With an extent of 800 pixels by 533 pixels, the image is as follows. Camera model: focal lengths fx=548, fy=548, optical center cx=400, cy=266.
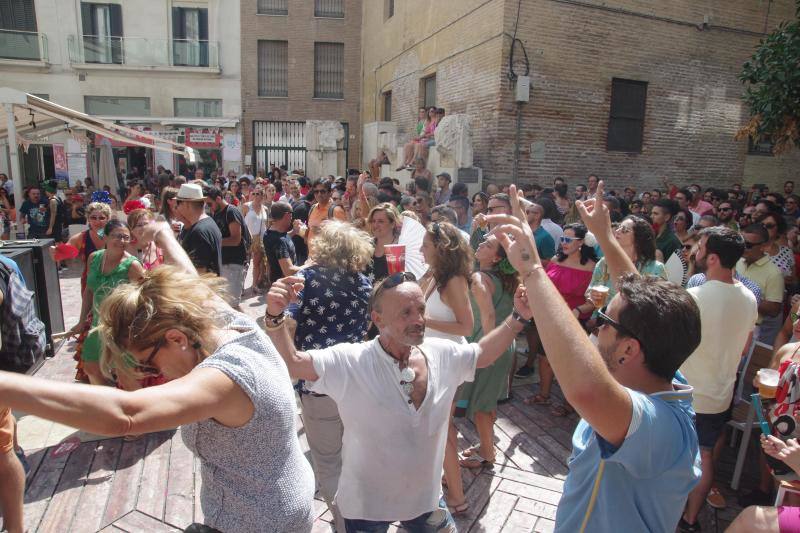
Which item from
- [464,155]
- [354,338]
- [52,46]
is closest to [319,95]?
[52,46]

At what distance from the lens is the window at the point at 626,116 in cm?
1291

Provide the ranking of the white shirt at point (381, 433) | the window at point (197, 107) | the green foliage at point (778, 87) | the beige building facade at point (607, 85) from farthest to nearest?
1. the window at point (197, 107)
2. the beige building facade at point (607, 85)
3. the green foliage at point (778, 87)
4. the white shirt at point (381, 433)

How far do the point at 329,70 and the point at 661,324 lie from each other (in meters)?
24.9

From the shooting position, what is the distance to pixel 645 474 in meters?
1.46

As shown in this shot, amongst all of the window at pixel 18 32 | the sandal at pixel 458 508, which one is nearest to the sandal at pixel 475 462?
the sandal at pixel 458 508

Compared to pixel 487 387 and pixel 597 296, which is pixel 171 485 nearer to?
pixel 487 387

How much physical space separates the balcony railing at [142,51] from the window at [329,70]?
14.3ft

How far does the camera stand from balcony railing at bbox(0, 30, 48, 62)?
75.1 ft

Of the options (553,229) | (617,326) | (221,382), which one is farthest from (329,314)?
→ (553,229)

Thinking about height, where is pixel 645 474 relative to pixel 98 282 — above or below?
above

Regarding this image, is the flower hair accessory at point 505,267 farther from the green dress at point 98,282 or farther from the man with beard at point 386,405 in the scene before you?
the green dress at point 98,282

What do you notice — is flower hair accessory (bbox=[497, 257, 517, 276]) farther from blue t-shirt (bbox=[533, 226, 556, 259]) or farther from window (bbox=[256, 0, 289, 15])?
window (bbox=[256, 0, 289, 15])

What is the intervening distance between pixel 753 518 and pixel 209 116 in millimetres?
25497

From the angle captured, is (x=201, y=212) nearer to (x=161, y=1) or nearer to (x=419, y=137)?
(x=419, y=137)
